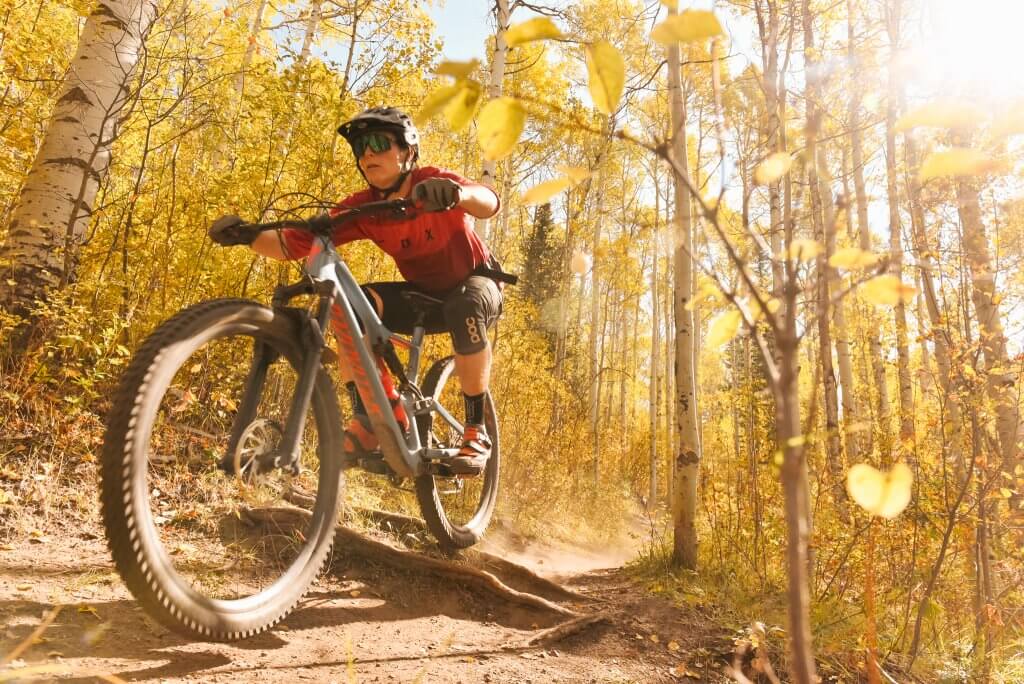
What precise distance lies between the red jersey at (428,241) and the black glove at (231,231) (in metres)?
0.53

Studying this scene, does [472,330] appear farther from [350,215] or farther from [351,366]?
[350,215]

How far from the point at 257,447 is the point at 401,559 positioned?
1496mm

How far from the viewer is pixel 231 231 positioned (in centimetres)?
214

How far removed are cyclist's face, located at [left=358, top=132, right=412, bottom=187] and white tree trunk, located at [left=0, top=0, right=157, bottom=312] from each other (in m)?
2.47

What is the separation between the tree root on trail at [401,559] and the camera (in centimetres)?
301

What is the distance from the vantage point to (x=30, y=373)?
3408 mm

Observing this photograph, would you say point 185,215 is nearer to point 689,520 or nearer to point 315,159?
point 315,159

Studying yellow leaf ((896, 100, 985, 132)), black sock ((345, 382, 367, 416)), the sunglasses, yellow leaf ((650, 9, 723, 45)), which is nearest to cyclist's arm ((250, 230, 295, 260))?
the sunglasses

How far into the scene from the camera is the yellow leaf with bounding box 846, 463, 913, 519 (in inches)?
21.2

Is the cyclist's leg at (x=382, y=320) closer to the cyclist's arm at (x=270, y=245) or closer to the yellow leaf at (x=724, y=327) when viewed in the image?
the cyclist's arm at (x=270, y=245)

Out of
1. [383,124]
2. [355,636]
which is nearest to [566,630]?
[355,636]

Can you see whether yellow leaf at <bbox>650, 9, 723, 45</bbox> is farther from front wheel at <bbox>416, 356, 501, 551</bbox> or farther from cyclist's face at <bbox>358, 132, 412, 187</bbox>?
front wheel at <bbox>416, 356, 501, 551</bbox>

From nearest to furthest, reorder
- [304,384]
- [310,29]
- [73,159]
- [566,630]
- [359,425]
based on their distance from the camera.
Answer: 1. [304,384]
2. [566,630]
3. [359,425]
4. [73,159]
5. [310,29]

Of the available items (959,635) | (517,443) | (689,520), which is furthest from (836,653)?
(517,443)
